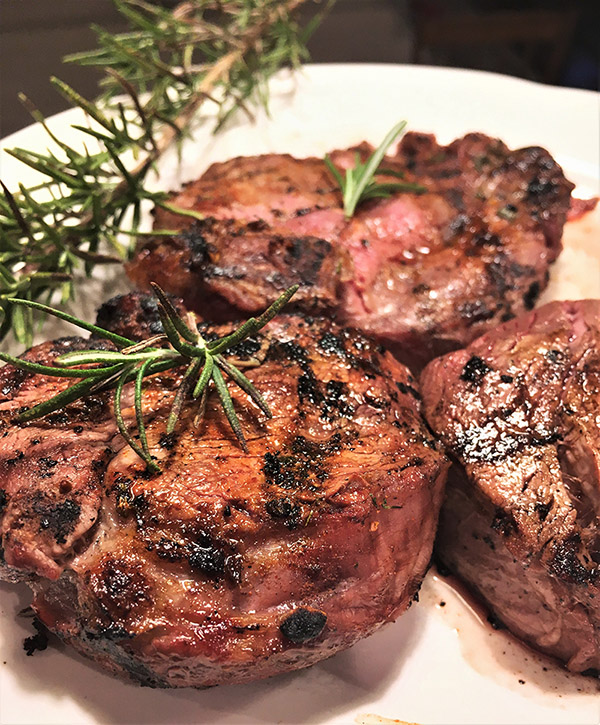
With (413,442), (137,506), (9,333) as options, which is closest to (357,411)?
(413,442)

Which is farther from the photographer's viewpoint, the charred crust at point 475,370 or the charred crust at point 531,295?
the charred crust at point 531,295

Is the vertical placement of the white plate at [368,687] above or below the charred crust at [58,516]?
below

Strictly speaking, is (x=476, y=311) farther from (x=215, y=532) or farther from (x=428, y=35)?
(x=428, y=35)

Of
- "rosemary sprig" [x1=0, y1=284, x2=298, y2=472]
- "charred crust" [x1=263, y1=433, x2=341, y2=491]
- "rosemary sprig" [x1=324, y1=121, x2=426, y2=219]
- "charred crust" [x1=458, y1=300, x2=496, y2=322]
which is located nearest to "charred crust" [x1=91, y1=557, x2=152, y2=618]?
"rosemary sprig" [x1=0, y1=284, x2=298, y2=472]

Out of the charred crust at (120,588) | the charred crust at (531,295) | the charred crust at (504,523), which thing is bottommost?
the charred crust at (504,523)

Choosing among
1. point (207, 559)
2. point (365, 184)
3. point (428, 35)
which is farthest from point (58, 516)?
point (428, 35)

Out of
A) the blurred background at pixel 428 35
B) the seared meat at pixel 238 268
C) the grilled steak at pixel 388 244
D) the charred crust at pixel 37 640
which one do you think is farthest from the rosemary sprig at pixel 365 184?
the blurred background at pixel 428 35

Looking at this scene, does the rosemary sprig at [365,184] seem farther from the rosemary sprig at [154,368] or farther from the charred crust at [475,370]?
the rosemary sprig at [154,368]
